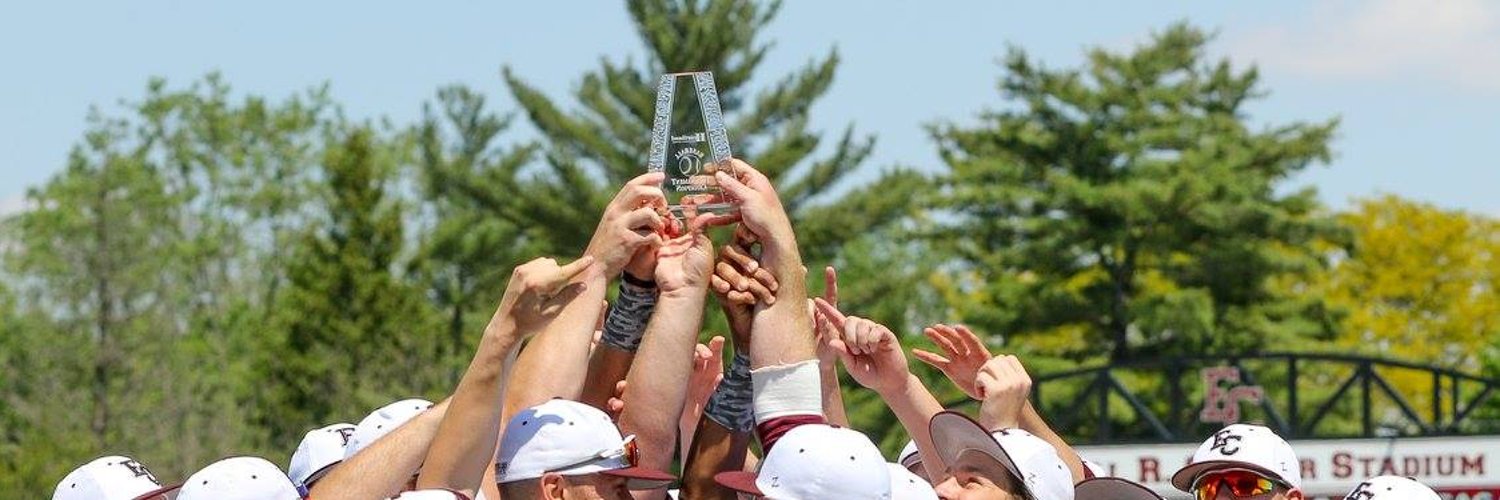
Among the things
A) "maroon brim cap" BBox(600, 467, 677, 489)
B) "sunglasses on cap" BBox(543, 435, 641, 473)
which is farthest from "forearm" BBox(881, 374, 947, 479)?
"sunglasses on cap" BBox(543, 435, 641, 473)

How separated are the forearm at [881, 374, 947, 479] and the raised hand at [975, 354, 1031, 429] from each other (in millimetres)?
125

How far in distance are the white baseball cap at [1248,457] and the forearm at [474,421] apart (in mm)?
2227

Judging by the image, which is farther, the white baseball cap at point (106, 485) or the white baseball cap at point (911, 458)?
the white baseball cap at point (911, 458)

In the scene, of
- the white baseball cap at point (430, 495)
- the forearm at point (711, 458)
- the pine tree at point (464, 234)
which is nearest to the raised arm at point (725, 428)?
the forearm at point (711, 458)

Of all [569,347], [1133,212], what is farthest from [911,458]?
[1133,212]

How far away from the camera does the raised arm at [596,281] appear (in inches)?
241

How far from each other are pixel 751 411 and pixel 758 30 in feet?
135

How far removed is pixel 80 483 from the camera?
6.54 metres

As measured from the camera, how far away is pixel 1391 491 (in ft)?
22.8

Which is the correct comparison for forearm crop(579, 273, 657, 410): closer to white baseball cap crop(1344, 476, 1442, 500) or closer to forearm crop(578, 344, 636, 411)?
forearm crop(578, 344, 636, 411)

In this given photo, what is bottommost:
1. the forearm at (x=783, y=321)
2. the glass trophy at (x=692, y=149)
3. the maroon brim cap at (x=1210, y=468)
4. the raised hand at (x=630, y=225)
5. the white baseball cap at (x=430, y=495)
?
the white baseball cap at (x=430, y=495)

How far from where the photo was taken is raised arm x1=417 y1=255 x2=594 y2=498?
580cm

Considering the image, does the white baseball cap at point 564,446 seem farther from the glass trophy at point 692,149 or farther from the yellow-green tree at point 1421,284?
the yellow-green tree at point 1421,284

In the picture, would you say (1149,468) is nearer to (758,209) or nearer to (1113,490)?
(1113,490)
